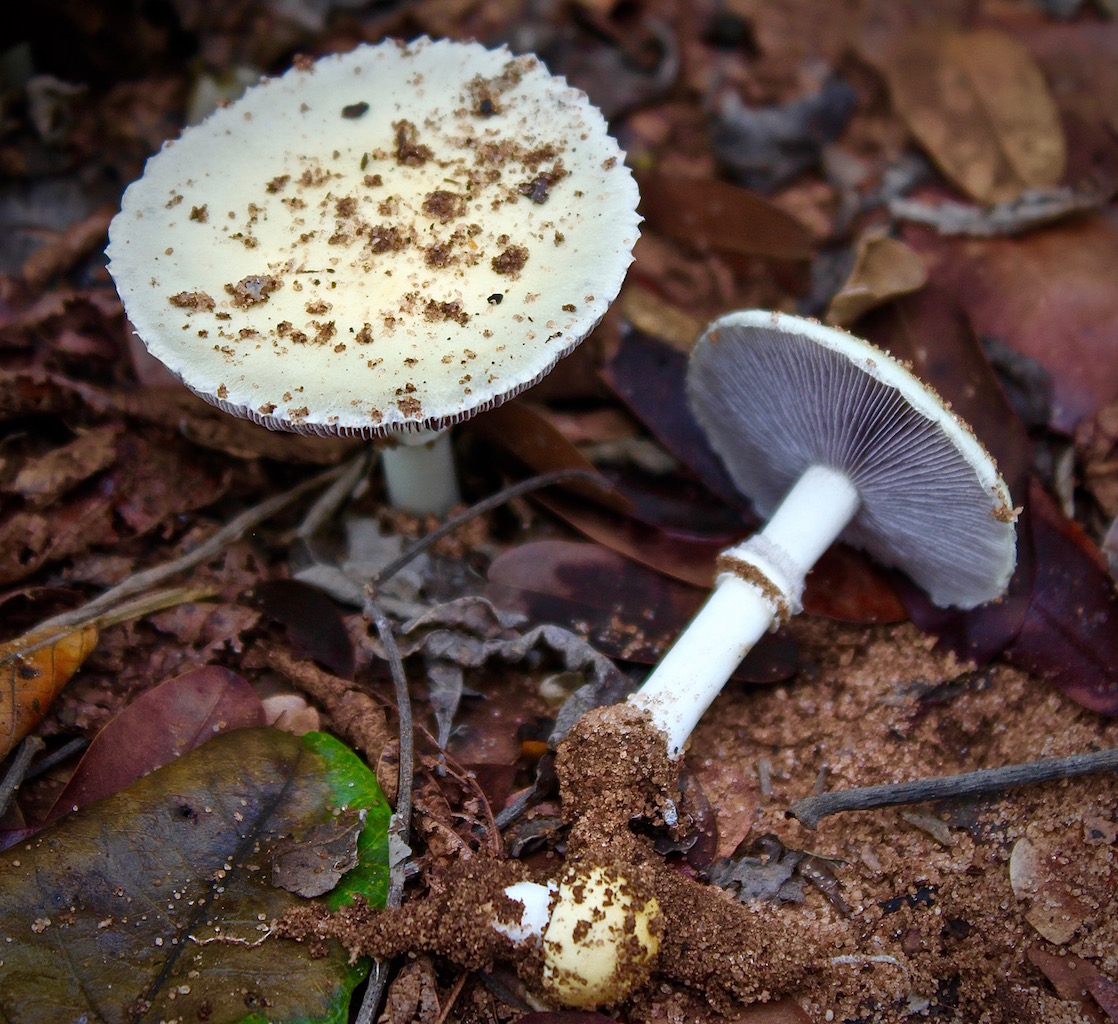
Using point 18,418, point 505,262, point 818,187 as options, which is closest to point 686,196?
point 818,187

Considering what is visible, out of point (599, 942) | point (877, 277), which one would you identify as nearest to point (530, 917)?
point (599, 942)

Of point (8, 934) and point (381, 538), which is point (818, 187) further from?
point (8, 934)

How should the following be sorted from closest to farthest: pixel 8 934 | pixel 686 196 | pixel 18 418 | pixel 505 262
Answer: pixel 8 934, pixel 505 262, pixel 18 418, pixel 686 196

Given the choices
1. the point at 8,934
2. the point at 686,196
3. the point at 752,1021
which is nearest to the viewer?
the point at 8,934

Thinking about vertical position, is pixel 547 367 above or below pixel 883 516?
above

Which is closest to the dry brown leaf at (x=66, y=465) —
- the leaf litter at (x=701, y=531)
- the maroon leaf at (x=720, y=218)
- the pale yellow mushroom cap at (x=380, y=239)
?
the leaf litter at (x=701, y=531)

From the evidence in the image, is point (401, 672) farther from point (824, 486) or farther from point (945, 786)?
point (945, 786)
